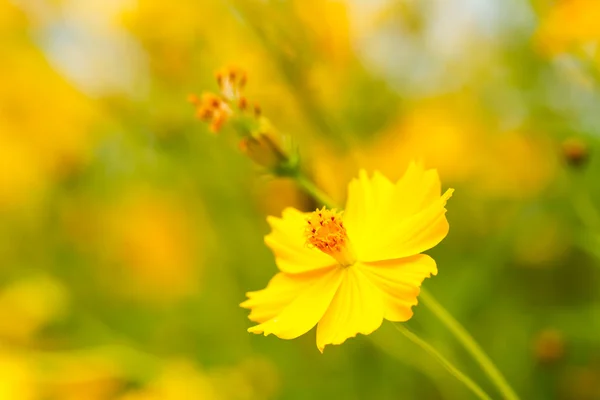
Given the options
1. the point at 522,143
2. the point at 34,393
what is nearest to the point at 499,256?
the point at 522,143

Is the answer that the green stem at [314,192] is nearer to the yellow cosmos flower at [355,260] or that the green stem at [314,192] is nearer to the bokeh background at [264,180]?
the yellow cosmos flower at [355,260]

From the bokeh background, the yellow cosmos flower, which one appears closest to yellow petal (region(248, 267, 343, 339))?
the yellow cosmos flower

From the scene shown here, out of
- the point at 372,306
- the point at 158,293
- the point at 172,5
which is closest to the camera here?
Answer: the point at 372,306

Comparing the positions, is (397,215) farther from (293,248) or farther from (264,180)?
(264,180)

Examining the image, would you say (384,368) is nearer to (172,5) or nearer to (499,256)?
(499,256)

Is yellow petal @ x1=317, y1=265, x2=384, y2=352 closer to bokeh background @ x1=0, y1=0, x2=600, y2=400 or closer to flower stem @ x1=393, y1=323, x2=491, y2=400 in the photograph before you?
flower stem @ x1=393, y1=323, x2=491, y2=400
